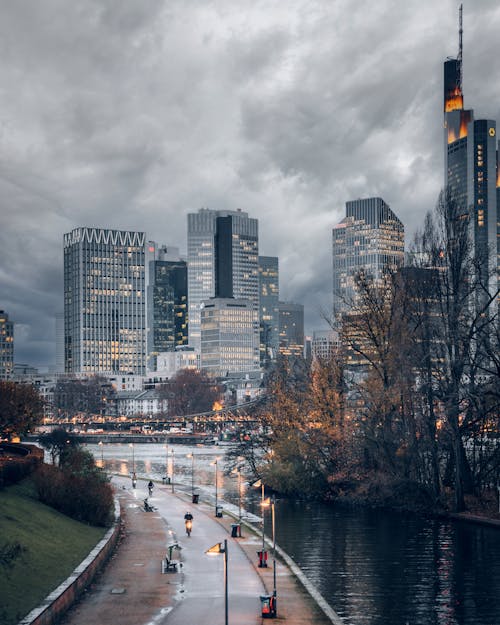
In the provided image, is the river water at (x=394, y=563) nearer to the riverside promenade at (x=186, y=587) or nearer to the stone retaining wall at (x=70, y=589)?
the riverside promenade at (x=186, y=587)

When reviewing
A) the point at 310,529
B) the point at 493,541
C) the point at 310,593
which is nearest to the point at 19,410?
the point at 310,529

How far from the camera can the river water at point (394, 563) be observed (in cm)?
3841

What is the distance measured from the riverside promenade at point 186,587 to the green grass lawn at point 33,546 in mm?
1563

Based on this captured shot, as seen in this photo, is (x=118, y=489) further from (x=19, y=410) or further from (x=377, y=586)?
(x=377, y=586)

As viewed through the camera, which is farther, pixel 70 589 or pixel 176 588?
pixel 176 588

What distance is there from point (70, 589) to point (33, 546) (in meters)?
5.27

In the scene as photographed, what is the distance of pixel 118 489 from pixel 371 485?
1193 inches

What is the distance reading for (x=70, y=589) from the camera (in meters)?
35.7

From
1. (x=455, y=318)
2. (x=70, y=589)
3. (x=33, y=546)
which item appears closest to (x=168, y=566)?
(x=33, y=546)

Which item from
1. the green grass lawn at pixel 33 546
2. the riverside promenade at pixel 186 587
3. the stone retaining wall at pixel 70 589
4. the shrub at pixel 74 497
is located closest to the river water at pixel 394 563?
the riverside promenade at pixel 186 587

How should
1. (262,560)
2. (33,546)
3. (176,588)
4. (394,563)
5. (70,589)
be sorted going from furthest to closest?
(394,563), (262,560), (33,546), (176,588), (70,589)

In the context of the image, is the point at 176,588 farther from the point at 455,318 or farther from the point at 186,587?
the point at 455,318

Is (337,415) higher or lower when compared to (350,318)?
lower

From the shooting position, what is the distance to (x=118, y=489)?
3585 inches
